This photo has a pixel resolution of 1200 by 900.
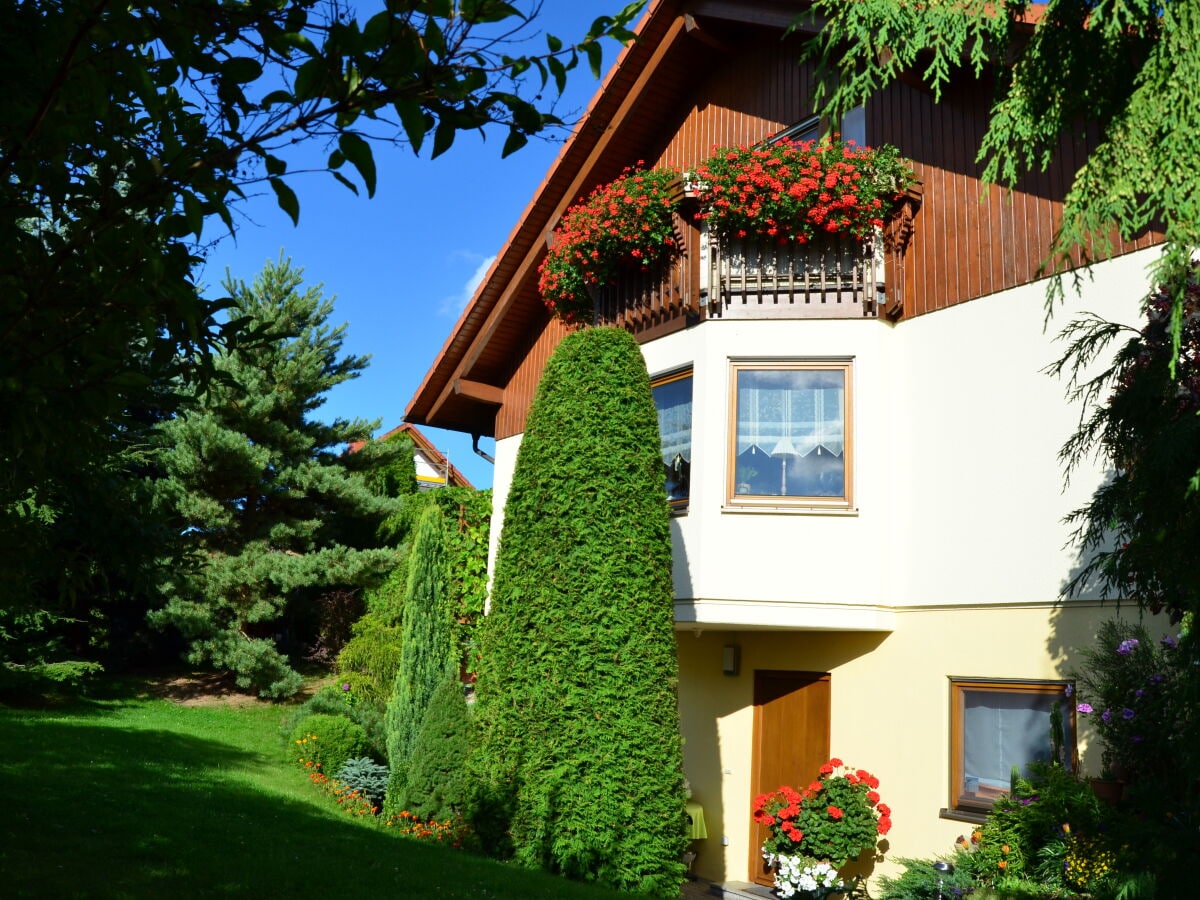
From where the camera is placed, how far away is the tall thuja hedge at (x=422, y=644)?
13156 millimetres

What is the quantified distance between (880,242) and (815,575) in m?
3.41

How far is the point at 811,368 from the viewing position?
10.7 m

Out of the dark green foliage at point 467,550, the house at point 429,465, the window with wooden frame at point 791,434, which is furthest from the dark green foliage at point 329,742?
the house at point 429,465

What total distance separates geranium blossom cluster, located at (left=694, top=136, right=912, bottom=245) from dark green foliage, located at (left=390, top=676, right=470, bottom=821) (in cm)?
605

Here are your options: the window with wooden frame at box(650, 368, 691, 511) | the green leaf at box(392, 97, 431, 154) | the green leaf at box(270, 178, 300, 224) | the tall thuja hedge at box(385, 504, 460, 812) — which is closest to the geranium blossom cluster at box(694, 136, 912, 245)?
the window with wooden frame at box(650, 368, 691, 511)

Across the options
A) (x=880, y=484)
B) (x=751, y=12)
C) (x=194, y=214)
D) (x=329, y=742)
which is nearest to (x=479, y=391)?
(x=329, y=742)

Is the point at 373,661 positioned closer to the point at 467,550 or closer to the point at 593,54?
the point at 467,550

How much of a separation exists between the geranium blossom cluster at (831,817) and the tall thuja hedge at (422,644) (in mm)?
4642

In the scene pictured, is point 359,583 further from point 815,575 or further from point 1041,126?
point 1041,126

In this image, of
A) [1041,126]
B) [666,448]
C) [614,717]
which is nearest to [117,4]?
[1041,126]

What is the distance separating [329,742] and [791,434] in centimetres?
806

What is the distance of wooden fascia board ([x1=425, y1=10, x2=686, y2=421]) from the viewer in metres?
12.8

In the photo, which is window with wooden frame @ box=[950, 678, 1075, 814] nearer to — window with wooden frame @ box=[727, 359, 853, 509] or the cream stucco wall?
the cream stucco wall

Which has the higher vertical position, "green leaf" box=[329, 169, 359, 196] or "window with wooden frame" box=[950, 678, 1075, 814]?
"green leaf" box=[329, 169, 359, 196]
